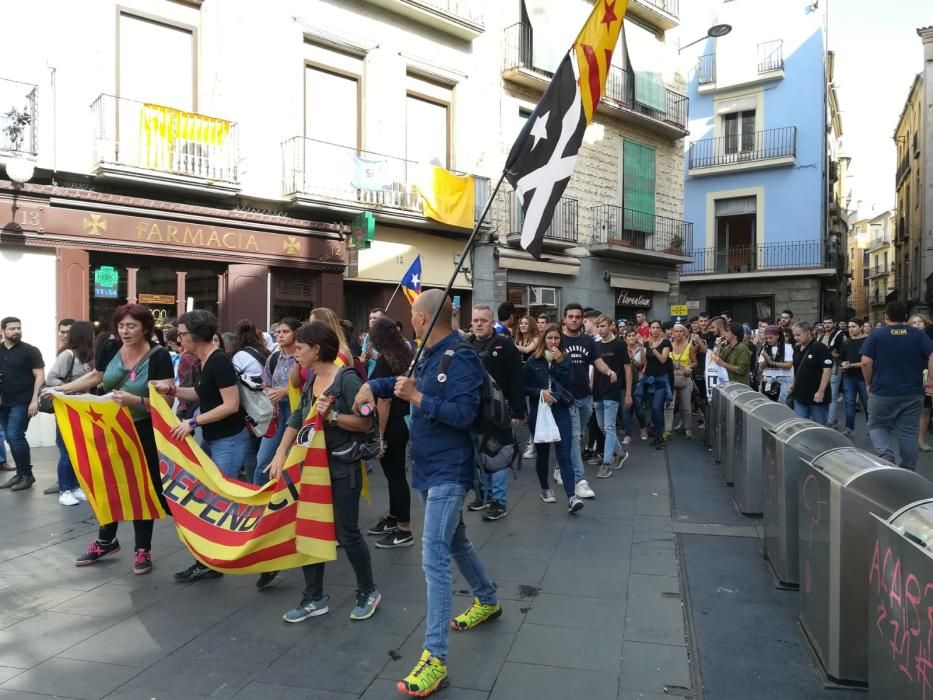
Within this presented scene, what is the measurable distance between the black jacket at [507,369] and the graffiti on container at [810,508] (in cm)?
275

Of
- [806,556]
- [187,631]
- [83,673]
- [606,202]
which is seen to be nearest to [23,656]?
[83,673]

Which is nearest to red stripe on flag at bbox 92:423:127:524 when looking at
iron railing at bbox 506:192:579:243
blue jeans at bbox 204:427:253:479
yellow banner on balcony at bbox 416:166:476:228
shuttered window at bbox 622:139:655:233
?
blue jeans at bbox 204:427:253:479

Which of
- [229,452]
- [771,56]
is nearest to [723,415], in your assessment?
[229,452]

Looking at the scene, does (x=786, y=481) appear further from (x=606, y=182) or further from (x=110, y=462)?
(x=606, y=182)

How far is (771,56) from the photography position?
2978 cm

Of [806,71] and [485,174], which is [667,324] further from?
[806,71]

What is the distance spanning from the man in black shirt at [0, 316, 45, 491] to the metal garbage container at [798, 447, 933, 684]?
760cm

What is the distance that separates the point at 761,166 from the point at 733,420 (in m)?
25.5

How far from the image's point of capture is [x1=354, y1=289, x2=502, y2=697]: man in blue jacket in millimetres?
3352

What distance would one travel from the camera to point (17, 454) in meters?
7.79

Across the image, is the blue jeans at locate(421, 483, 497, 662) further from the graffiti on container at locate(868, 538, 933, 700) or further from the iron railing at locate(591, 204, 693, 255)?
the iron railing at locate(591, 204, 693, 255)

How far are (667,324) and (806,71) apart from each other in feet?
74.9

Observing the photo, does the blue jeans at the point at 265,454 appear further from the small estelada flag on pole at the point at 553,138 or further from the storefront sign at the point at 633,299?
the storefront sign at the point at 633,299

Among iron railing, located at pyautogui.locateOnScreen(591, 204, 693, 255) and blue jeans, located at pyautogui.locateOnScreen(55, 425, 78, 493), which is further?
iron railing, located at pyautogui.locateOnScreen(591, 204, 693, 255)
